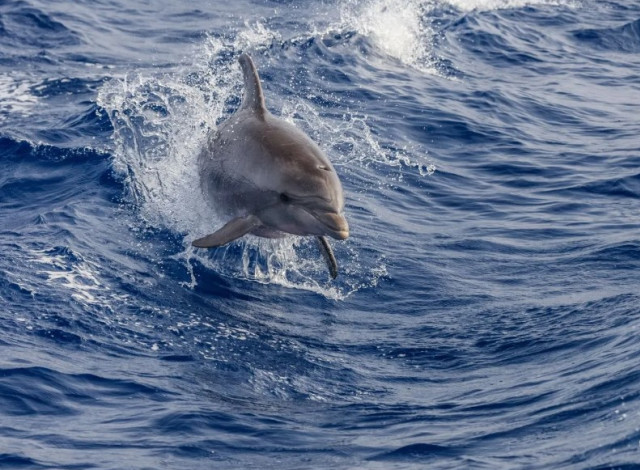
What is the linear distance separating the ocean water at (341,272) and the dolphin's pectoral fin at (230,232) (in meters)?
0.71

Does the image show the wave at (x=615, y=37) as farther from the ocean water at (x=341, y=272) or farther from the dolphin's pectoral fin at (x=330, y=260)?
the dolphin's pectoral fin at (x=330, y=260)

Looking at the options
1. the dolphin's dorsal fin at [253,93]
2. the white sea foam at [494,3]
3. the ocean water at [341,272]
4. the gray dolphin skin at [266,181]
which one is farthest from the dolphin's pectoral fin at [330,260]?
the white sea foam at [494,3]

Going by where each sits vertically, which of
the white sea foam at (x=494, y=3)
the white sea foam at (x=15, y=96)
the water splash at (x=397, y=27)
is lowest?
the white sea foam at (x=15, y=96)

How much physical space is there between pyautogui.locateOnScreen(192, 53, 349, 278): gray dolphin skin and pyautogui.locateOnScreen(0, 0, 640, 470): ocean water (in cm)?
66

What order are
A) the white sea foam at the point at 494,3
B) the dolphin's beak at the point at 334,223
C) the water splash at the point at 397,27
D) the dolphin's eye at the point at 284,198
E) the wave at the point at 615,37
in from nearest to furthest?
the dolphin's beak at the point at 334,223 → the dolphin's eye at the point at 284,198 → the water splash at the point at 397,27 → the wave at the point at 615,37 → the white sea foam at the point at 494,3

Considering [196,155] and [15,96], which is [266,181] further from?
[15,96]

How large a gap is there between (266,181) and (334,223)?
906 mm

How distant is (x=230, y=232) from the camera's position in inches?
393

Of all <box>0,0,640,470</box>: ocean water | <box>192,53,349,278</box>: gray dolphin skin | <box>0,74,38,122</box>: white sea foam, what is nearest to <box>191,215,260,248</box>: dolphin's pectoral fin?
<box>192,53,349,278</box>: gray dolphin skin

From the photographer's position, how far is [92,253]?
1134cm

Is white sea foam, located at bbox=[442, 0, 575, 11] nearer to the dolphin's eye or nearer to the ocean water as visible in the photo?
the ocean water

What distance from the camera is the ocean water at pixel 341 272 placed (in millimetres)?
7668

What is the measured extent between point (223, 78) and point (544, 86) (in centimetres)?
596

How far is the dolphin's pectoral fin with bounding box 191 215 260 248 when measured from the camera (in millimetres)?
9934
